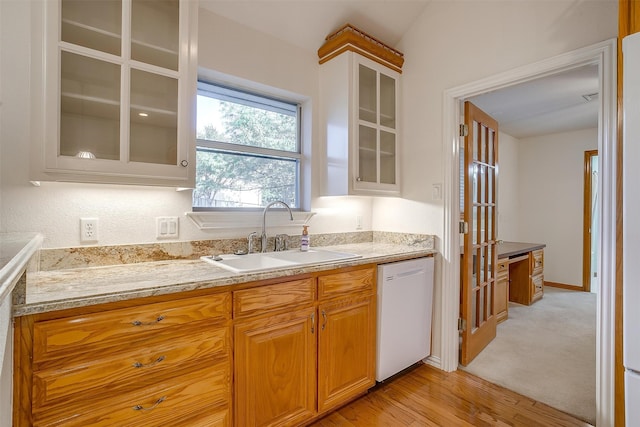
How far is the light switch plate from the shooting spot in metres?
1.72

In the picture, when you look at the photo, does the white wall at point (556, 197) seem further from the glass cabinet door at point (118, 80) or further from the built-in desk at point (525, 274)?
the glass cabinet door at point (118, 80)

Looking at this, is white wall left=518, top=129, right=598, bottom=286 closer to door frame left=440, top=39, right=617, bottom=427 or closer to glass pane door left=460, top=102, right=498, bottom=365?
glass pane door left=460, top=102, right=498, bottom=365

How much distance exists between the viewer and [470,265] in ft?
7.87

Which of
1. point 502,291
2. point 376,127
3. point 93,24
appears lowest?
point 502,291

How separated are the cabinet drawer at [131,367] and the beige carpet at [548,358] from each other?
197 cm

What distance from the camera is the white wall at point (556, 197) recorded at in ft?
15.5

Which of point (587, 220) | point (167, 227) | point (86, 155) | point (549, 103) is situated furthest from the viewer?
point (587, 220)

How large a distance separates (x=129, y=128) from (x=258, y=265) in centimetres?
100

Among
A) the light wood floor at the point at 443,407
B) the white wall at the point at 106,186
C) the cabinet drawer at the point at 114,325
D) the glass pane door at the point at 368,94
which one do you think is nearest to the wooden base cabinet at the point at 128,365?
A: the cabinet drawer at the point at 114,325

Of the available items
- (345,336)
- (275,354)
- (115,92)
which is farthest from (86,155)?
(345,336)

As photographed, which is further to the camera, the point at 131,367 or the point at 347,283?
the point at 347,283

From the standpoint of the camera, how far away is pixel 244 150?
2.15 m

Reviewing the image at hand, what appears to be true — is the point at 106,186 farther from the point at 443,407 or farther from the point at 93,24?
the point at 443,407

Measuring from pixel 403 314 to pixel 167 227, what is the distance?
5.20 ft
